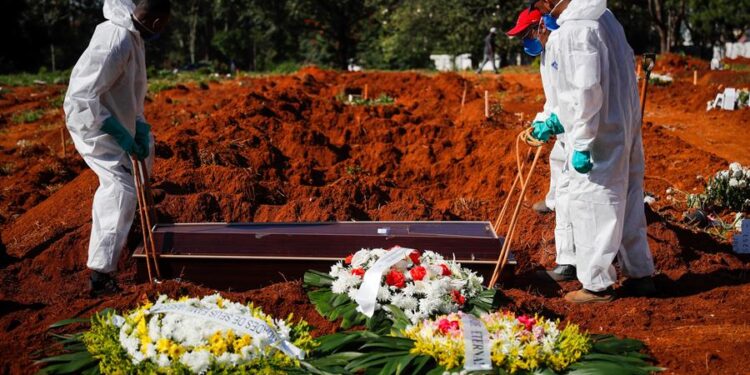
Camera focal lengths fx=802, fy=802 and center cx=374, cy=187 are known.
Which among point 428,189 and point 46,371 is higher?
point 46,371

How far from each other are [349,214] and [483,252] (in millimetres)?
2033

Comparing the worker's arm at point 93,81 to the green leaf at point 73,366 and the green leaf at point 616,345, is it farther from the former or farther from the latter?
the green leaf at point 616,345

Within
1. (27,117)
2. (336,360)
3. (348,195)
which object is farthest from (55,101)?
(336,360)

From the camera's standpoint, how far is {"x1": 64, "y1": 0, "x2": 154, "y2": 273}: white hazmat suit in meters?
5.32

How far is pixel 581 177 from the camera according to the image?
17.3ft

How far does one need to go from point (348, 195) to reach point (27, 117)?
1058 cm

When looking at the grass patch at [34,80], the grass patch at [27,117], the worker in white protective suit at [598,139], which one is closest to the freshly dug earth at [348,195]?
the grass patch at [27,117]

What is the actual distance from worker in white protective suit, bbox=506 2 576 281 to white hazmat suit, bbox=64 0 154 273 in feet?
8.76

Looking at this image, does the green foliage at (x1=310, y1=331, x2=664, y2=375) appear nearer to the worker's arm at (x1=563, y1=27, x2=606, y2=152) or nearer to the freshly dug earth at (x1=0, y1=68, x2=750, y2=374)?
the freshly dug earth at (x1=0, y1=68, x2=750, y2=374)

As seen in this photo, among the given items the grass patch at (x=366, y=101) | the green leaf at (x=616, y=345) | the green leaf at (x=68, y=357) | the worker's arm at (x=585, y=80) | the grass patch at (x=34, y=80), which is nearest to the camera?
the green leaf at (x=68, y=357)

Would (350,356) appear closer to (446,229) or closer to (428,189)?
(446,229)

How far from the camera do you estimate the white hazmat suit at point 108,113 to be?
5.32 m

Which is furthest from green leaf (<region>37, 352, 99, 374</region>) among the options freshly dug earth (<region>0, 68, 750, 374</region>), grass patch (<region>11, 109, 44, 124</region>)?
grass patch (<region>11, 109, 44, 124</region>)

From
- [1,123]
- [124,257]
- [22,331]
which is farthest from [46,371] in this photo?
[1,123]
